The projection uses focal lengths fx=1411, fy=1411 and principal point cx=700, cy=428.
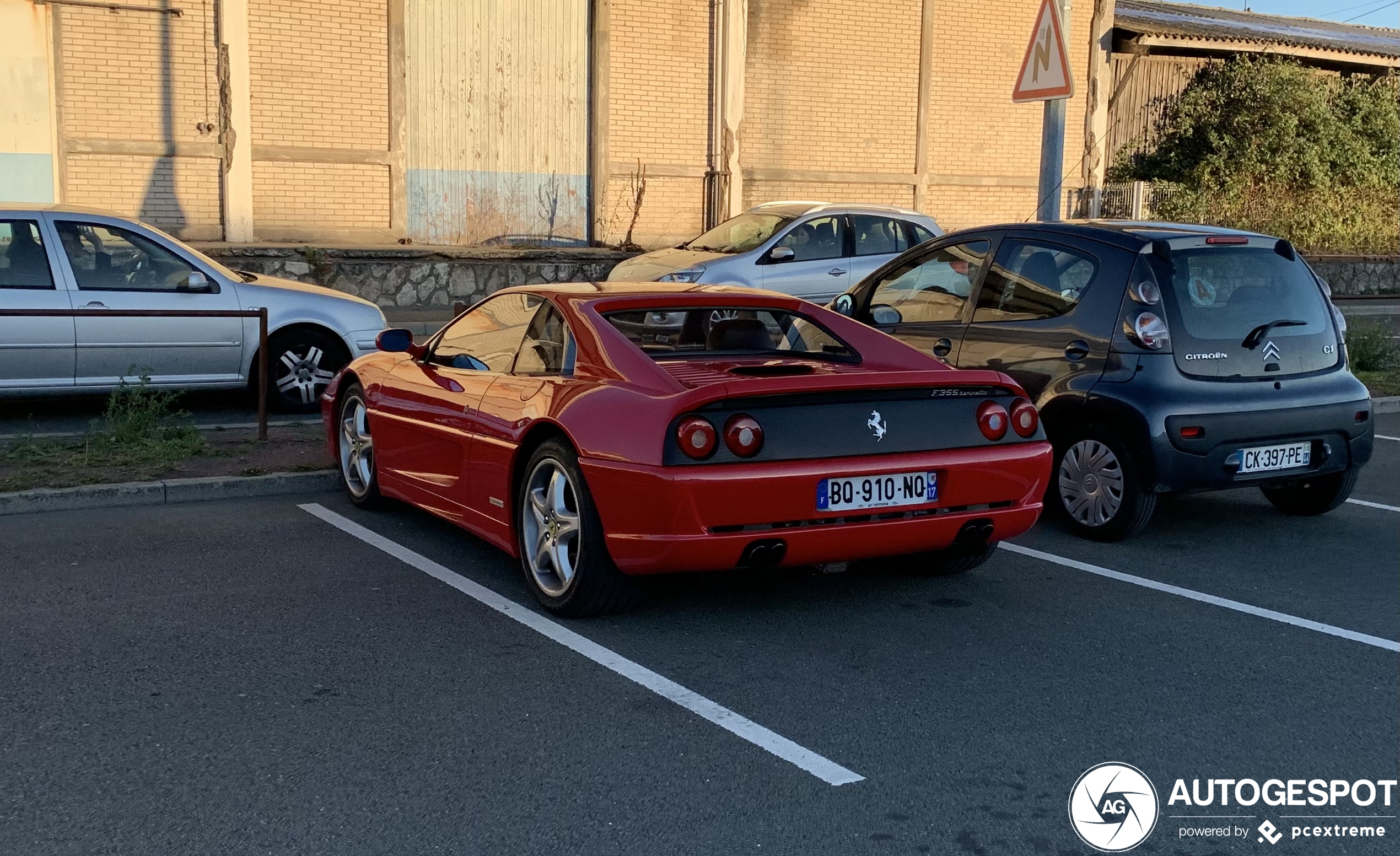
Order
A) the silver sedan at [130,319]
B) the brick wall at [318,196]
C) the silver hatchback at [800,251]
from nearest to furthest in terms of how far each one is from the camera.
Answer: the silver sedan at [130,319], the silver hatchback at [800,251], the brick wall at [318,196]

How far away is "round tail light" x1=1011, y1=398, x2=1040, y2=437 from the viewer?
5707 mm

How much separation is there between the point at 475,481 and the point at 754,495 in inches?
63.3

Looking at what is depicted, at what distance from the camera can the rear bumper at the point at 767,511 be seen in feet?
16.6

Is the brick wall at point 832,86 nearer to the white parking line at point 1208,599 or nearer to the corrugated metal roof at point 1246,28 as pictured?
the corrugated metal roof at point 1246,28

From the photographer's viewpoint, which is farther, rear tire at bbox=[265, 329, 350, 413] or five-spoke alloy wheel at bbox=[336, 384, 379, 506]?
rear tire at bbox=[265, 329, 350, 413]

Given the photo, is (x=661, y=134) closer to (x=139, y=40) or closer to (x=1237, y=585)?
(x=139, y=40)

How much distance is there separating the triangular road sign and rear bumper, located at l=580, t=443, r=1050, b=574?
5.32 metres

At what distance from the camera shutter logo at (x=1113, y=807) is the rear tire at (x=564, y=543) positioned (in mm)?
2032

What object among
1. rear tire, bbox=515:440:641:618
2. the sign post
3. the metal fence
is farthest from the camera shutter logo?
the metal fence

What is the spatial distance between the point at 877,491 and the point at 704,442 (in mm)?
710

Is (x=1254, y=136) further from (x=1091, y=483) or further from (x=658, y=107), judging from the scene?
(x=1091, y=483)

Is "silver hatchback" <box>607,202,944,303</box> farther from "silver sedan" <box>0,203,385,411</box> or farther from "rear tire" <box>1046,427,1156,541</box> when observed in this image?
"rear tire" <box>1046,427,1156,541</box>

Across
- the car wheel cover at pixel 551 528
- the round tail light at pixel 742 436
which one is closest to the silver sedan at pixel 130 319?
the car wheel cover at pixel 551 528

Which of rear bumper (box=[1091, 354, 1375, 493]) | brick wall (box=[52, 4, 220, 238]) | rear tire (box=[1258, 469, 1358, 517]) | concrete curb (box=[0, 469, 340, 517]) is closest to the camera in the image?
rear bumper (box=[1091, 354, 1375, 493])
